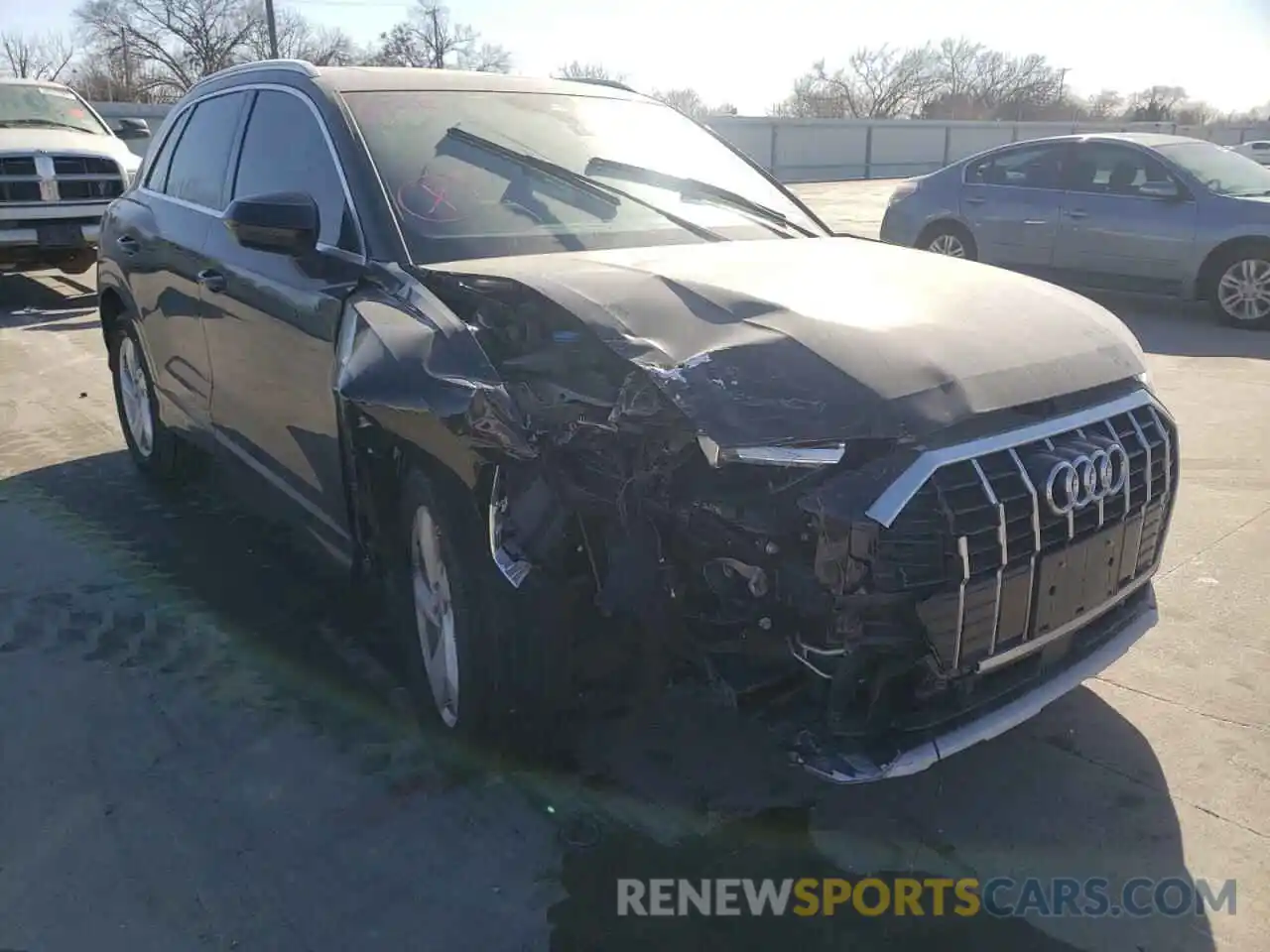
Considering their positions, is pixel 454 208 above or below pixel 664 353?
above

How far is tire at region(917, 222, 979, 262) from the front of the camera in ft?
36.2

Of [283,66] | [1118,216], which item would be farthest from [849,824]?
[1118,216]

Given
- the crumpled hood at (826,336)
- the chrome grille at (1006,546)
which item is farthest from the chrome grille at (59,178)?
the chrome grille at (1006,546)

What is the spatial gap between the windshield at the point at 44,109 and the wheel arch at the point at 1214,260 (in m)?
11.3

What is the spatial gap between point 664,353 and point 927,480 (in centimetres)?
64

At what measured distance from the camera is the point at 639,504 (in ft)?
8.38

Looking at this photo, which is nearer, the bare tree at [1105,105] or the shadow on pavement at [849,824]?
the shadow on pavement at [849,824]

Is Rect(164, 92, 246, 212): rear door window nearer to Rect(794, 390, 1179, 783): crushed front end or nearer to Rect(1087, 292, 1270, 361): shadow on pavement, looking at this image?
Rect(794, 390, 1179, 783): crushed front end

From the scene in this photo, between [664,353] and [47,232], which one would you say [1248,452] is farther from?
[47,232]

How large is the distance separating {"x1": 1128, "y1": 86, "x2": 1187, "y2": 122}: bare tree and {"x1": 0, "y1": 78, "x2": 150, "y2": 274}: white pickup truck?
65.7 metres

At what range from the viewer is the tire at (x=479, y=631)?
2.69 meters

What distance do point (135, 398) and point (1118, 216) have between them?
8.35m

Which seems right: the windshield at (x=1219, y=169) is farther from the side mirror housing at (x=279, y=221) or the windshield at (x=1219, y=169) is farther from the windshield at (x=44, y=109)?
the windshield at (x=44, y=109)

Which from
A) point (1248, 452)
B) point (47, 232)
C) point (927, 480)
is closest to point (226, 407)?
point (927, 480)
